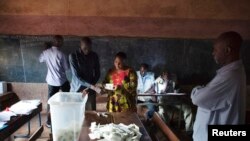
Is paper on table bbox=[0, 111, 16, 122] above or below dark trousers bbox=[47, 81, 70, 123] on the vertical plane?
below

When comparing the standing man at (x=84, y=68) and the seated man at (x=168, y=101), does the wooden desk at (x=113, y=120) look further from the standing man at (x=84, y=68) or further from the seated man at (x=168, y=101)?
the seated man at (x=168, y=101)

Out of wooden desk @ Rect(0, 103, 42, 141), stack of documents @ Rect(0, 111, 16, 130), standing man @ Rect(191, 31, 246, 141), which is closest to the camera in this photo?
standing man @ Rect(191, 31, 246, 141)

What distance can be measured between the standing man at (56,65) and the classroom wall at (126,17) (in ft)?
1.88

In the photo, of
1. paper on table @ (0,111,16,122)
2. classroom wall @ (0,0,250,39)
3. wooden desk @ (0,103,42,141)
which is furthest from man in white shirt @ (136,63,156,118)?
paper on table @ (0,111,16,122)

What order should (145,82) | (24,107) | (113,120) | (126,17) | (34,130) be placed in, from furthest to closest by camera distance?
1. (126,17)
2. (145,82)
3. (34,130)
4. (24,107)
5. (113,120)

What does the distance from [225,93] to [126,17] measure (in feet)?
12.3

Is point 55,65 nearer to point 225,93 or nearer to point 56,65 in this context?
point 56,65

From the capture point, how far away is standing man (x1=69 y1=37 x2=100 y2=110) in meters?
4.00

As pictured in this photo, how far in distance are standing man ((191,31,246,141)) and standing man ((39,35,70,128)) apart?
10.8ft

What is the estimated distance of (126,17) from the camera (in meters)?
5.46

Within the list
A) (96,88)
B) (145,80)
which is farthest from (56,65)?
(145,80)

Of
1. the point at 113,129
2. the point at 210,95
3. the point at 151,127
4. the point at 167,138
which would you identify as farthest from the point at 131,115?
the point at 210,95

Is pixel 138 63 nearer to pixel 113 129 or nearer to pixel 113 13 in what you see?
pixel 113 13

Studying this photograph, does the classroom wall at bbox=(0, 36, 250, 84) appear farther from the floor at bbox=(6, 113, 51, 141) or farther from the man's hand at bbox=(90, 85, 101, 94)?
the man's hand at bbox=(90, 85, 101, 94)
